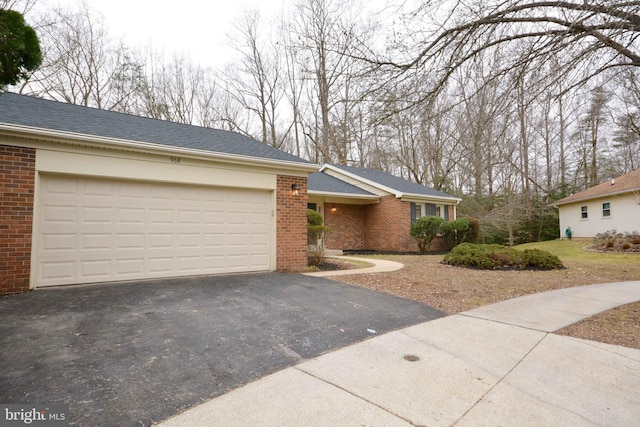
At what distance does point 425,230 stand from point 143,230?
41.0 feet

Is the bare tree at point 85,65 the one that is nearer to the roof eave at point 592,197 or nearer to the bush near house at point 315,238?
the bush near house at point 315,238

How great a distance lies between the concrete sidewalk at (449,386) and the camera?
90.0 inches

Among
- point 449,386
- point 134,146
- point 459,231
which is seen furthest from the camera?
point 459,231

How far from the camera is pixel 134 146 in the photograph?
662 cm

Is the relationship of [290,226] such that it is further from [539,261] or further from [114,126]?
[539,261]

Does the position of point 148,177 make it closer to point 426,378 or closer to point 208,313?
point 208,313

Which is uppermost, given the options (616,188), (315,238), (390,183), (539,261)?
(390,183)

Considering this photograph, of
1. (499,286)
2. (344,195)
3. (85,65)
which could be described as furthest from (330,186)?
(85,65)

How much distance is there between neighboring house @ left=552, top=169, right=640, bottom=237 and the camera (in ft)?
58.4

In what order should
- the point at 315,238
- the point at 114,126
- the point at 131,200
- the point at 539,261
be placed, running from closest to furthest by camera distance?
the point at 131,200 → the point at 114,126 → the point at 539,261 → the point at 315,238

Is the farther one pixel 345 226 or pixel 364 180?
pixel 364 180

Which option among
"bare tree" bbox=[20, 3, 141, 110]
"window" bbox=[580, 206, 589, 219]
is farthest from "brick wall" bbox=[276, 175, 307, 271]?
"window" bbox=[580, 206, 589, 219]

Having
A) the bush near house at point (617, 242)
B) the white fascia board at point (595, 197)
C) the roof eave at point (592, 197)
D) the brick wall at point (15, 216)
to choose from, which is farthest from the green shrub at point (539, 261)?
the brick wall at point (15, 216)

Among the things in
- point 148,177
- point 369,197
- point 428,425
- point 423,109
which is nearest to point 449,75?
point 423,109
